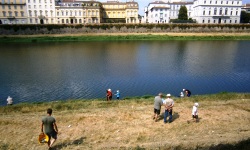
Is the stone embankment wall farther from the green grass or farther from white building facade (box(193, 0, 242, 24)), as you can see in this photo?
white building facade (box(193, 0, 242, 24))

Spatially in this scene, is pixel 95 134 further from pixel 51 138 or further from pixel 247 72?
pixel 247 72

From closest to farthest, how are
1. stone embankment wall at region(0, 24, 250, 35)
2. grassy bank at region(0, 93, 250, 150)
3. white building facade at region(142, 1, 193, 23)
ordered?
grassy bank at region(0, 93, 250, 150) → stone embankment wall at region(0, 24, 250, 35) → white building facade at region(142, 1, 193, 23)

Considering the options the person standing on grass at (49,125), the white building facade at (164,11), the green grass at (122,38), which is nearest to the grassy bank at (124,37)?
the green grass at (122,38)

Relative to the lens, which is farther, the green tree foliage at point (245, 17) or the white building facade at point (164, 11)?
the white building facade at point (164, 11)

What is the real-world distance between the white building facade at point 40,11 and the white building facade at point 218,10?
69501 millimetres

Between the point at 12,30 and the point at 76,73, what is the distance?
5722 cm

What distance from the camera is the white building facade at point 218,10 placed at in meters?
102

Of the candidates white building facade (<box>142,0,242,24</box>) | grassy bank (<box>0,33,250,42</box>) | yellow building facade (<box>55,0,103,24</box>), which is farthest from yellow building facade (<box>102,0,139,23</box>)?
grassy bank (<box>0,33,250,42</box>)

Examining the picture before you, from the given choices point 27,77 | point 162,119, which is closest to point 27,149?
point 162,119

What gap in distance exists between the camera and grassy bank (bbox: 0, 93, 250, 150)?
10.2 meters

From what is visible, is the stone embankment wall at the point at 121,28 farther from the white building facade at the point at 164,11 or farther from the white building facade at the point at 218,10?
the white building facade at the point at 164,11

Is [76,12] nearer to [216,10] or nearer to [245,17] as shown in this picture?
[216,10]

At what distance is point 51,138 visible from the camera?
418 inches

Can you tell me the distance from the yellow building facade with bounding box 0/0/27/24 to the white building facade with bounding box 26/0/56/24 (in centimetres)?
240
